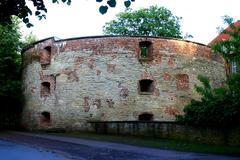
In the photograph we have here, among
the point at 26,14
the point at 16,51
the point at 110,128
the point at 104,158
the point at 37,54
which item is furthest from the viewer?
the point at 16,51

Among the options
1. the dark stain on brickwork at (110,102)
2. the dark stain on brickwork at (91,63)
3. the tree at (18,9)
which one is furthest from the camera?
the dark stain on brickwork at (91,63)

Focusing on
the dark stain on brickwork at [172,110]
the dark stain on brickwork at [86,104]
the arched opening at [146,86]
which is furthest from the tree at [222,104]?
the dark stain on brickwork at [86,104]

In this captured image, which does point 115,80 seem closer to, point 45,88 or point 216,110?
point 45,88

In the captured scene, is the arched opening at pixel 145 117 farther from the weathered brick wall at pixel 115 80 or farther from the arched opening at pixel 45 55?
the arched opening at pixel 45 55

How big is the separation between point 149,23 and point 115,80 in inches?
682

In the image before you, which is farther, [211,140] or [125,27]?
[125,27]

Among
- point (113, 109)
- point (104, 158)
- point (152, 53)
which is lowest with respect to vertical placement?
point (104, 158)

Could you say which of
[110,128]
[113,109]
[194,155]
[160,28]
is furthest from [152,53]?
[160,28]

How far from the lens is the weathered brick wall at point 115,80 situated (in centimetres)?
2256

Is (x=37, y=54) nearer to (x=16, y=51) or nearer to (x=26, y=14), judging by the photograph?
(x=16, y=51)

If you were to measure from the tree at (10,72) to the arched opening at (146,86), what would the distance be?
27.1ft

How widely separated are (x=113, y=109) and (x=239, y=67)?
10.9 metres

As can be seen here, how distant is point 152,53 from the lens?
23.3 metres

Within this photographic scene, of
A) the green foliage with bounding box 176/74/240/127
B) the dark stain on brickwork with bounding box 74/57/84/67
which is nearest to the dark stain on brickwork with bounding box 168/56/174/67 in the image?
the dark stain on brickwork with bounding box 74/57/84/67
